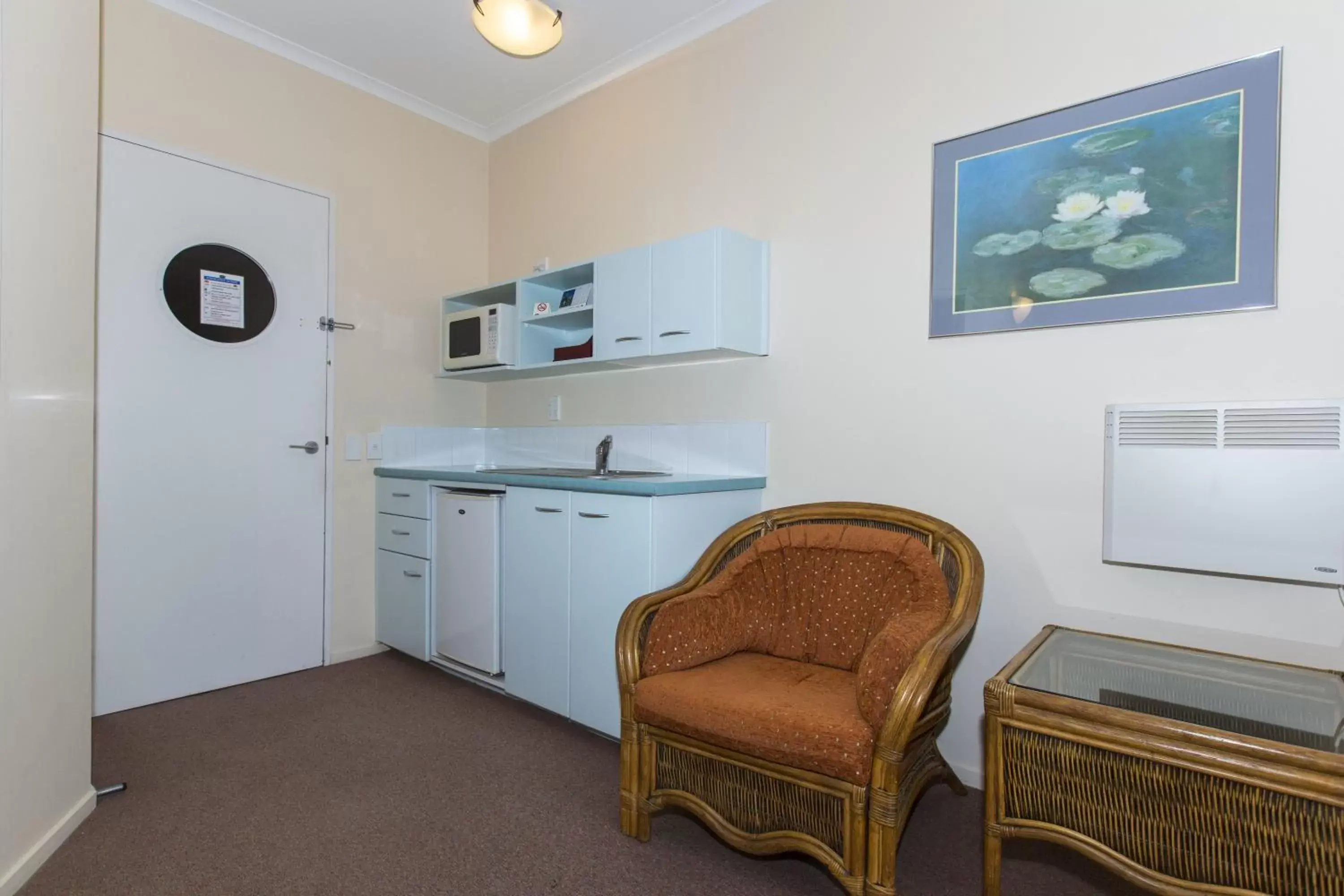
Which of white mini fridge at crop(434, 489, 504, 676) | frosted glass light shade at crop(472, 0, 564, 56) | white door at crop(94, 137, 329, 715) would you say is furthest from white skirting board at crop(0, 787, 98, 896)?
frosted glass light shade at crop(472, 0, 564, 56)

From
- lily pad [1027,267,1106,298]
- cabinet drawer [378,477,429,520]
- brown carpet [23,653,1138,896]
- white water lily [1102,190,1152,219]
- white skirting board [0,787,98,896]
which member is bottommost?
brown carpet [23,653,1138,896]

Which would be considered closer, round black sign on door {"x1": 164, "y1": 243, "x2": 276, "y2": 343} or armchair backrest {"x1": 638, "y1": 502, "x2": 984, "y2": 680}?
armchair backrest {"x1": 638, "y1": 502, "x2": 984, "y2": 680}

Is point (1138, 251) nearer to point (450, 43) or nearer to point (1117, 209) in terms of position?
point (1117, 209)

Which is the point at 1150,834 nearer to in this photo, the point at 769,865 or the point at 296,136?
the point at 769,865

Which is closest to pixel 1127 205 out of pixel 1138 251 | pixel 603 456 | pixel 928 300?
pixel 1138 251

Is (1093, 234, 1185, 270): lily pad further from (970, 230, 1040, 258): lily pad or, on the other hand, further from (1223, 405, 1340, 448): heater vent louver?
(1223, 405, 1340, 448): heater vent louver

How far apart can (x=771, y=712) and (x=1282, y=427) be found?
4.43ft

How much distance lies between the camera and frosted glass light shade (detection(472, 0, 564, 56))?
2426 millimetres

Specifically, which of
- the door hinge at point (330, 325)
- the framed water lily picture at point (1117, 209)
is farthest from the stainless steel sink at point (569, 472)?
the framed water lily picture at point (1117, 209)

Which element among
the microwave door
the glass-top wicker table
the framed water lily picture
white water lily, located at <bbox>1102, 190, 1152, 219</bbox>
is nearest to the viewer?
the glass-top wicker table

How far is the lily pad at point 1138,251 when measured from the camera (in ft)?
5.93

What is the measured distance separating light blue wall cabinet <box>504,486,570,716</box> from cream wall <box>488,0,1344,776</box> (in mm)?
716

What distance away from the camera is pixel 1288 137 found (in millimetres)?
1668

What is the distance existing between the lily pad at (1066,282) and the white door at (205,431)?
294cm
